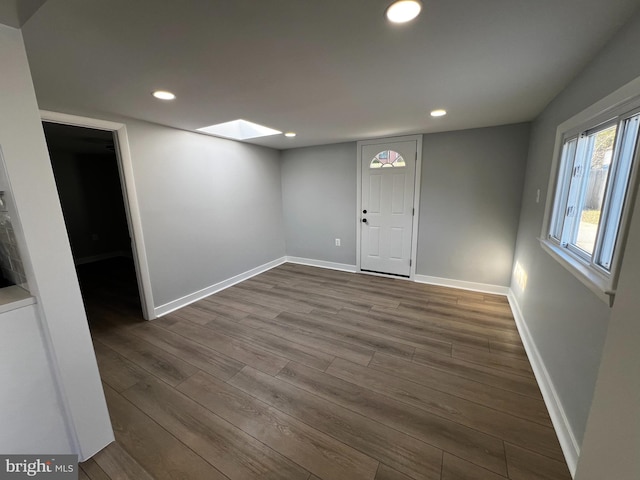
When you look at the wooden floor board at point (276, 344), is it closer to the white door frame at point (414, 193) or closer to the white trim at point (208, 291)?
the white trim at point (208, 291)

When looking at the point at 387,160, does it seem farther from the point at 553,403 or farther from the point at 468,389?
the point at 553,403

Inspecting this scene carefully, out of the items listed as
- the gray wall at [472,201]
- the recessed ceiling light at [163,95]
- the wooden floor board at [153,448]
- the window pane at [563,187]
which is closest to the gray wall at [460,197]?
the gray wall at [472,201]

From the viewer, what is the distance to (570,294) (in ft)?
5.08

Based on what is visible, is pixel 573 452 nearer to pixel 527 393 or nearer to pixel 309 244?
pixel 527 393

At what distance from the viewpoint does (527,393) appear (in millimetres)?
1756

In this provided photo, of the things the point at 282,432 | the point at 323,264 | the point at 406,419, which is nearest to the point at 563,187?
the point at 406,419

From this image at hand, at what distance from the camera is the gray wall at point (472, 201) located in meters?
3.05

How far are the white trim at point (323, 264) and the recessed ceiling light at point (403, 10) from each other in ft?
11.6

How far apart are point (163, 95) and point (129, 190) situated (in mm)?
1149

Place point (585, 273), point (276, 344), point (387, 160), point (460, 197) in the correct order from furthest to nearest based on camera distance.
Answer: point (387, 160) → point (460, 197) → point (276, 344) → point (585, 273)

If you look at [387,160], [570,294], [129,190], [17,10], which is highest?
[17,10]

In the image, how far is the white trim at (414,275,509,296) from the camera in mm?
3330

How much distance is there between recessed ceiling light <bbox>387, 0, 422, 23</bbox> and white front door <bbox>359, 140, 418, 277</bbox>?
2600 mm

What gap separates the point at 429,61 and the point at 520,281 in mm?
2511
